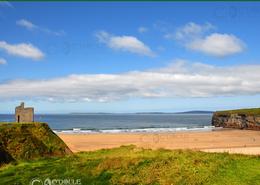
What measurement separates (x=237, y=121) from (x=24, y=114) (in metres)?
83.0

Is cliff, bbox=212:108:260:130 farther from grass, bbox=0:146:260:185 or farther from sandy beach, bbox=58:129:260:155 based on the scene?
grass, bbox=0:146:260:185

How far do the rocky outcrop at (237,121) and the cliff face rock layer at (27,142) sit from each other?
75130mm

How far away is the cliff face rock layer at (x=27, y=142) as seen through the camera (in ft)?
62.7

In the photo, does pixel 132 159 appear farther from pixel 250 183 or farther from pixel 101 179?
pixel 250 183

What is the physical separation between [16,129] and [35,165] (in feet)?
16.5

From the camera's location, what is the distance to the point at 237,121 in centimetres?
9562

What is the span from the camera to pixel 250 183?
1078 centimetres

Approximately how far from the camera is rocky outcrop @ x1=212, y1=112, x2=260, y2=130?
286 feet

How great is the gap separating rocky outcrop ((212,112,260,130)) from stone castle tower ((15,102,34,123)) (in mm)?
74937
